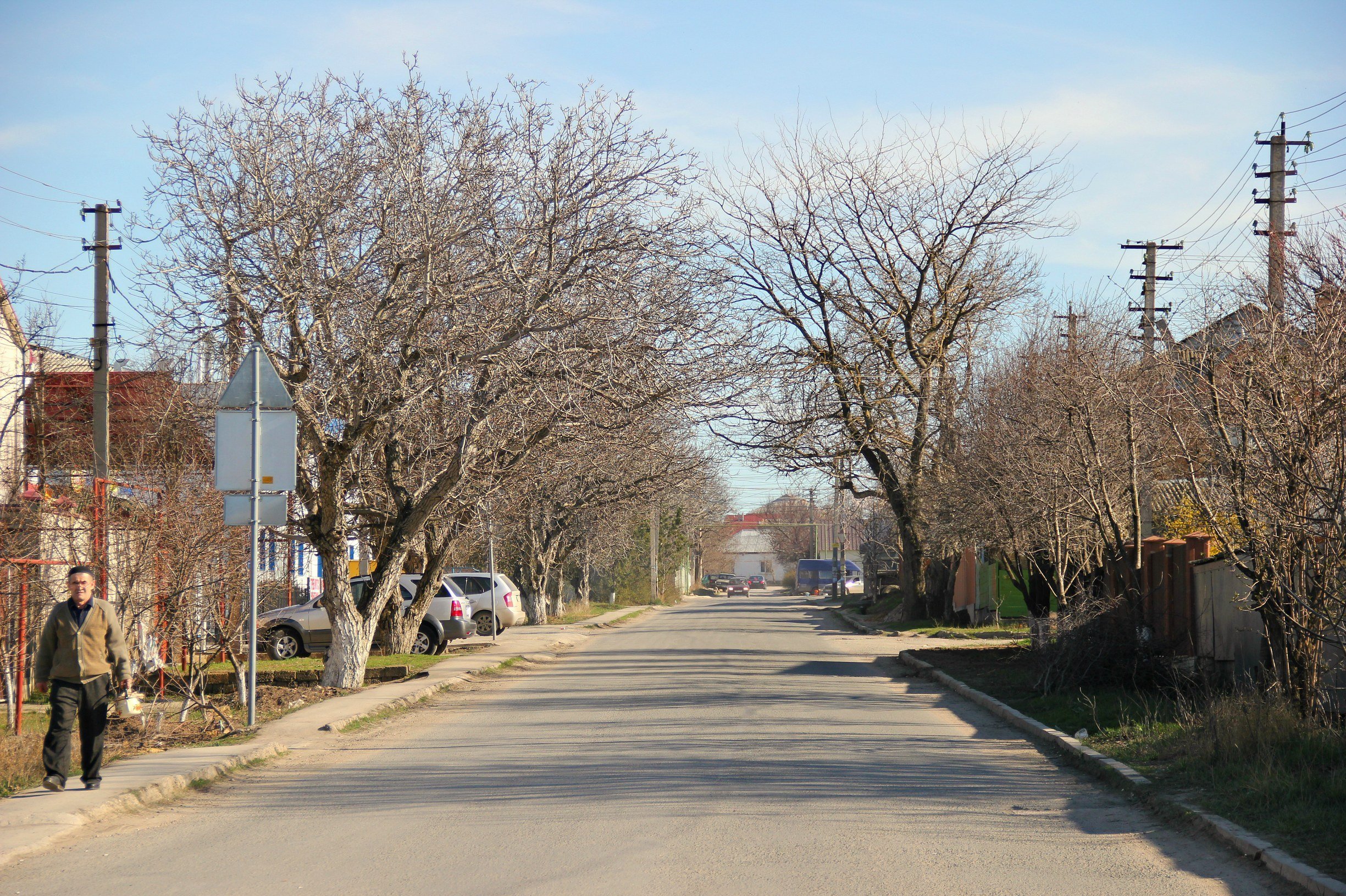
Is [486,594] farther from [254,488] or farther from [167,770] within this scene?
[167,770]

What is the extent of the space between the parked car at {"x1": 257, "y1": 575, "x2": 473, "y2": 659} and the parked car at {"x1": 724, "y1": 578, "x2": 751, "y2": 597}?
68767 mm

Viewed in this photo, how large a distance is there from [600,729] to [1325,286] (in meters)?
8.11

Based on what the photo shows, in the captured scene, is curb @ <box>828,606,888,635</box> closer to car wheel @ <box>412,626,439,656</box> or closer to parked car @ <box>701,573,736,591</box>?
car wheel @ <box>412,626,439,656</box>

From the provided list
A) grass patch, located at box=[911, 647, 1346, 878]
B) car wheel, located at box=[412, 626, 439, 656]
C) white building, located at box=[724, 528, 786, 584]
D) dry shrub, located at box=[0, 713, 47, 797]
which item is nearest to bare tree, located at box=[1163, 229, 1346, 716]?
grass patch, located at box=[911, 647, 1346, 878]

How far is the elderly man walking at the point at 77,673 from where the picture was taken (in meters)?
8.27

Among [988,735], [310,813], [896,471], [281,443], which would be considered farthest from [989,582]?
[310,813]

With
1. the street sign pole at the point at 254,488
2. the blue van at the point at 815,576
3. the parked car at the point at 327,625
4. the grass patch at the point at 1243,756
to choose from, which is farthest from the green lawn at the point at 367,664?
the blue van at the point at 815,576

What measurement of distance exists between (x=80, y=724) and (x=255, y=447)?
3939 mm

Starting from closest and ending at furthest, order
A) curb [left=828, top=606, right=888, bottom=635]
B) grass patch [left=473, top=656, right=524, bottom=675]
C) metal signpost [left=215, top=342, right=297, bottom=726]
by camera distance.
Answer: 1. metal signpost [left=215, top=342, right=297, bottom=726]
2. grass patch [left=473, top=656, right=524, bottom=675]
3. curb [left=828, top=606, right=888, bottom=635]

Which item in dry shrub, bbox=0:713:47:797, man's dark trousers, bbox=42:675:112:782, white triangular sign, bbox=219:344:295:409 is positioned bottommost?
dry shrub, bbox=0:713:47:797

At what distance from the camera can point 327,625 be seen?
23953 millimetres

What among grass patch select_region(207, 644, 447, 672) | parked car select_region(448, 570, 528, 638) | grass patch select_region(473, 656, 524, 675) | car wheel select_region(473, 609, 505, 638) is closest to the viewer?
grass patch select_region(207, 644, 447, 672)

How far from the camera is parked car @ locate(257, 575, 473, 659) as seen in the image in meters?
23.3

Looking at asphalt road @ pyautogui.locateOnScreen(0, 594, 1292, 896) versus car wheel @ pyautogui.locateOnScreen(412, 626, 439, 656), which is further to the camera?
car wheel @ pyautogui.locateOnScreen(412, 626, 439, 656)
